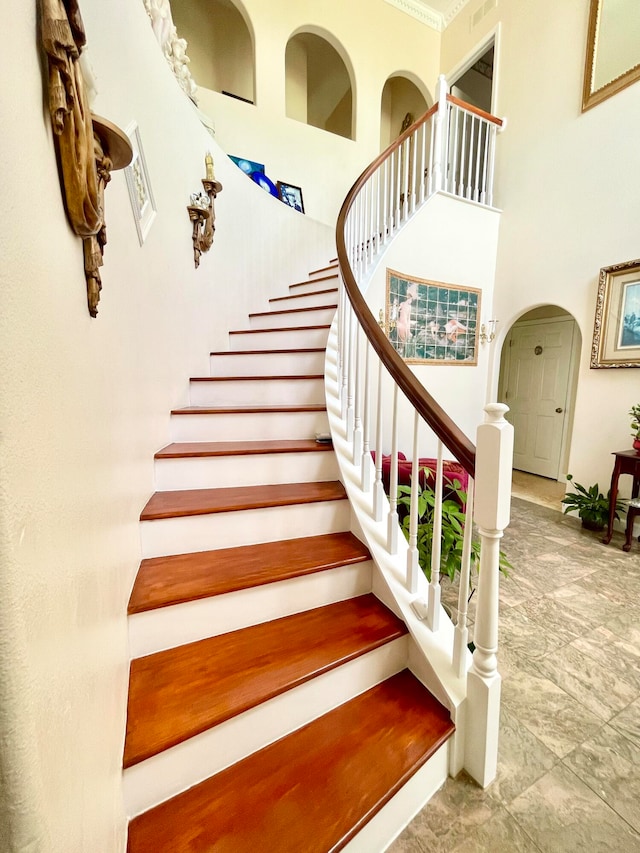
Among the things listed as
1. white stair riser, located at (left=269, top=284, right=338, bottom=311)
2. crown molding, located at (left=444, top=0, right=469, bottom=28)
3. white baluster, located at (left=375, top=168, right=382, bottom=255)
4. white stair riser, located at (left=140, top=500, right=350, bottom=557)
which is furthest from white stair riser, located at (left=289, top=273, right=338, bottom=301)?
crown molding, located at (left=444, top=0, right=469, bottom=28)

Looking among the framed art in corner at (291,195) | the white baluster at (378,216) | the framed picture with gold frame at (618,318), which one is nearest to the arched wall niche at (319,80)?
the framed art in corner at (291,195)

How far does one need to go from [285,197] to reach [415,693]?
168 inches

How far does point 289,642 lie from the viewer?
1.10 meters

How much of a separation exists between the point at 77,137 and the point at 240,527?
46.2 inches

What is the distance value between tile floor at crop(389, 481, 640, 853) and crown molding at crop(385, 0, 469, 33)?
674 centimetres

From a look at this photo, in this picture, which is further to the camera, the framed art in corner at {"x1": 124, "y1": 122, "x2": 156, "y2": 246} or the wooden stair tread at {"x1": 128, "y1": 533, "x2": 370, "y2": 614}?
the framed art in corner at {"x1": 124, "y1": 122, "x2": 156, "y2": 246}

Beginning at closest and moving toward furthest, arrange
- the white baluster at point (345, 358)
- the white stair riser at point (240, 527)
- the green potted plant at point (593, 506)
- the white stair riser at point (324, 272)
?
1. the white stair riser at point (240, 527)
2. the white baluster at point (345, 358)
3. the green potted plant at point (593, 506)
4. the white stair riser at point (324, 272)

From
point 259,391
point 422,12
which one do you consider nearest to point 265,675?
point 259,391

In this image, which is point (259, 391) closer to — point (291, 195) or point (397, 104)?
point (291, 195)

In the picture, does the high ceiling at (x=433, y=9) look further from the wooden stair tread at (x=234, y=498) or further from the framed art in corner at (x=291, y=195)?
the wooden stair tread at (x=234, y=498)

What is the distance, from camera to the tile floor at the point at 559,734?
0.92 metres

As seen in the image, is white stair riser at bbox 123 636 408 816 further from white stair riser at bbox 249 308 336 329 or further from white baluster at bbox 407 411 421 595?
white stair riser at bbox 249 308 336 329

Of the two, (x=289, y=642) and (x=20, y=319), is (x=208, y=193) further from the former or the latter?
(x=289, y=642)

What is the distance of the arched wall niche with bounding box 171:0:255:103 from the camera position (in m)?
3.90
